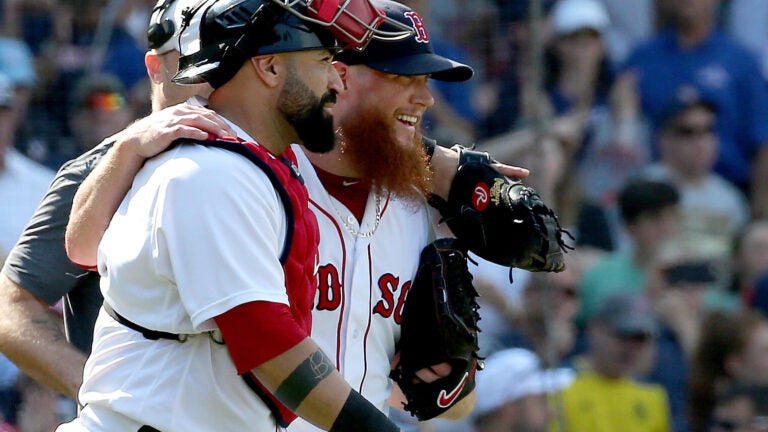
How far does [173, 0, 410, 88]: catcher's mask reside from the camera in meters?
2.49

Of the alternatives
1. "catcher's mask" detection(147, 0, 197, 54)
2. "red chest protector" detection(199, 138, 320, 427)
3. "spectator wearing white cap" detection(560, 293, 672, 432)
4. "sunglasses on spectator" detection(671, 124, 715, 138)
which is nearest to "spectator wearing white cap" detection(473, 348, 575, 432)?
"spectator wearing white cap" detection(560, 293, 672, 432)

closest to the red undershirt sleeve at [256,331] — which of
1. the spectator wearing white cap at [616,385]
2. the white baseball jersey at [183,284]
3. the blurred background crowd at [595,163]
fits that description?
A: the white baseball jersey at [183,284]

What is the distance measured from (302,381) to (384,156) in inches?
39.4

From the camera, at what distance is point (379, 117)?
3.31m

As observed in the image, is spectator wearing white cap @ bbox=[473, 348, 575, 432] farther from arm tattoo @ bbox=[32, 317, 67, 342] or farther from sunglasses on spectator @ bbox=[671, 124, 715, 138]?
arm tattoo @ bbox=[32, 317, 67, 342]

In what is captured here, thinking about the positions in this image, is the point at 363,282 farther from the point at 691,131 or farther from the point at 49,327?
the point at 691,131

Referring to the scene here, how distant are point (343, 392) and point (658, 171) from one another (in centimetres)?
474

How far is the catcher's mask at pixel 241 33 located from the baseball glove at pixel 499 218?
2.73 ft

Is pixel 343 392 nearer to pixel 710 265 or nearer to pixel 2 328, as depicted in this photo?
pixel 2 328

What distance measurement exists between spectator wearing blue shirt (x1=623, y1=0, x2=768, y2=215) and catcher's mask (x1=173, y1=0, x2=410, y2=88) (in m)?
4.80

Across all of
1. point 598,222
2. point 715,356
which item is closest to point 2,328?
point 715,356

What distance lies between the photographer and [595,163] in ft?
22.4

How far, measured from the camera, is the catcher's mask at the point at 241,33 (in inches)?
97.9

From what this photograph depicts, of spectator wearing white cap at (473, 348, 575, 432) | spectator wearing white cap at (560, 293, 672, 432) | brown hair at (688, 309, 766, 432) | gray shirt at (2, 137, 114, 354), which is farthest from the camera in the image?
spectator wearing white cap at (560, 293, 672, 432)
